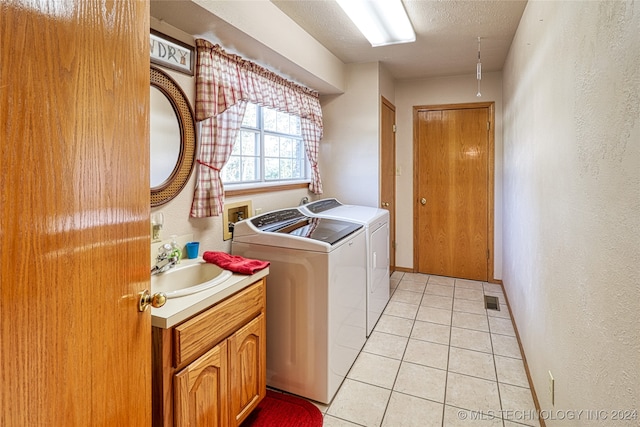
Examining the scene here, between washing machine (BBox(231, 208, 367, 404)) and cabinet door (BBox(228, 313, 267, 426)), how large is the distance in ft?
0.93

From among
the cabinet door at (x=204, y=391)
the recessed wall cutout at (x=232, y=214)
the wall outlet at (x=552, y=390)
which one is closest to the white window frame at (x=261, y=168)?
the recessed wall cutout at (x=232, y=214)

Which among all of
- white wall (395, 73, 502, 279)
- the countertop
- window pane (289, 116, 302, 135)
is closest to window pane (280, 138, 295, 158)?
window pane (289, 116, 302, 135)

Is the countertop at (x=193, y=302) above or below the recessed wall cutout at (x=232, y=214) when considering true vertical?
below

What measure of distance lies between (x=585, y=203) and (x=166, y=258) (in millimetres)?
1715

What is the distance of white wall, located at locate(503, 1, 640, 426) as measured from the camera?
87cm

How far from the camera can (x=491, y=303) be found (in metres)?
3.46

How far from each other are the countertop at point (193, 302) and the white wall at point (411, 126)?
302cm

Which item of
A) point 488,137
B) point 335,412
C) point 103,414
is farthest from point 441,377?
point 488,137

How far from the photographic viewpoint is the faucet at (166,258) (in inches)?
66.9

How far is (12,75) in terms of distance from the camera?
66cm

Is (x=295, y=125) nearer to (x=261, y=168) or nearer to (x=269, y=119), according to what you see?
(x=269, y=119)

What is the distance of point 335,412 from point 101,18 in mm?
1983

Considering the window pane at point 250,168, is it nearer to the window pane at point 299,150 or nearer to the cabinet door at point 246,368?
the window pane at point 299,150

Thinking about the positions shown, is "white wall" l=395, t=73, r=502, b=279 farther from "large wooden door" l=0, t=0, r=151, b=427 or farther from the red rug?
"large wooden door" l=0, t=0, r=151, b=427
